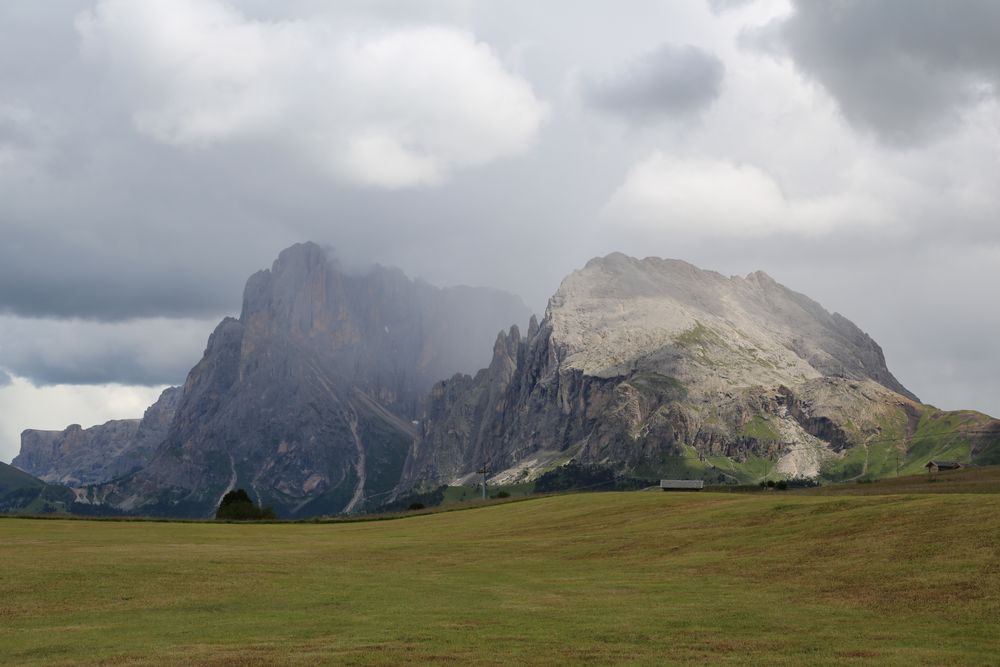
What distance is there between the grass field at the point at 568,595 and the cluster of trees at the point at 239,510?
78.7 meters

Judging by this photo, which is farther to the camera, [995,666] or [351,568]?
[351,568]

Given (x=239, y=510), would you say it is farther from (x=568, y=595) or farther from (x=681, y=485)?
(x=568, y=595)

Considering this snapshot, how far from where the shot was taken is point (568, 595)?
165 feet

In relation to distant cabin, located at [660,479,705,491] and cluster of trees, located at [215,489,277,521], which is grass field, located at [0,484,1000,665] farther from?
distant cabin, located at [660,479,705,491]

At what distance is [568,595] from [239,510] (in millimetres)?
128362

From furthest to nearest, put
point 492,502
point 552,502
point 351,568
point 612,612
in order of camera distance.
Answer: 1. point 492,502
2. point 552,502
3. point 351,568
4. point 612,612

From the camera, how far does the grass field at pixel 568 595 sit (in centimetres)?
3372

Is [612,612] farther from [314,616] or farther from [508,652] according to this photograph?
[314,616]

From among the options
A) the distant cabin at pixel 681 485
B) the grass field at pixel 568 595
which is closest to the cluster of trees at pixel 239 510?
the distant cabin at pixel 681 485

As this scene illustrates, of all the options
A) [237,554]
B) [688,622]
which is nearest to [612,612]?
[688,622]

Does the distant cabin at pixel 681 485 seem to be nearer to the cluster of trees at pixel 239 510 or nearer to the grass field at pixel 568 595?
the cluster of trees at pixel 239 510

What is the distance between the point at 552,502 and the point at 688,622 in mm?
97617

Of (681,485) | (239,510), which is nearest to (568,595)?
(239,510)

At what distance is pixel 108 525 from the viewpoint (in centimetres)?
12562
